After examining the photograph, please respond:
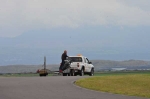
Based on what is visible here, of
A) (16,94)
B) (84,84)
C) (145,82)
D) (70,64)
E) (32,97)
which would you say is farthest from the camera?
(70,64)

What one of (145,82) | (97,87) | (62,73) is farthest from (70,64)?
(97,87)

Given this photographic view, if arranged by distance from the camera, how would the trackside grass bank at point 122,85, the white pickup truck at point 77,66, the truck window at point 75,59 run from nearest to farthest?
the trackside grass bank at point 122,85 < the white pickup truck at point 77,66 < the truck window at point 75,59

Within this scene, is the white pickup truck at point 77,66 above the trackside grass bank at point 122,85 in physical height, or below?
above

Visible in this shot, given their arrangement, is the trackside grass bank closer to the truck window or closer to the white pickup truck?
the white pickup truck

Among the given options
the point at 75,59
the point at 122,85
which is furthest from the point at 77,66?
the point at 122,85

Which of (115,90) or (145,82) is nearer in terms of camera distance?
(115,90)

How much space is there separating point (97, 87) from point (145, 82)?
456 cm

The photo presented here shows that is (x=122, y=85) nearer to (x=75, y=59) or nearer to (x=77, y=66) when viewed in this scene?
(x=77, y=66)

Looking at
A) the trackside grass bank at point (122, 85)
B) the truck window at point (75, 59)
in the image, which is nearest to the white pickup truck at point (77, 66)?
the truck window at point (75, 59)

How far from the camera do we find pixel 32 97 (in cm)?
2095

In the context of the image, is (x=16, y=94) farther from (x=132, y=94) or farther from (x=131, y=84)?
(x=131, y=84)

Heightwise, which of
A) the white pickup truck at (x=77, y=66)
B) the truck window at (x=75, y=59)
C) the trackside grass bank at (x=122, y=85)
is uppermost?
the truck window at (x=75, y=59)

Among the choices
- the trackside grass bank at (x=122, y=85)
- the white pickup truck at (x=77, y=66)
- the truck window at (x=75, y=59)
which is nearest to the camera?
the trackside grass bank at (x=122, y=85)

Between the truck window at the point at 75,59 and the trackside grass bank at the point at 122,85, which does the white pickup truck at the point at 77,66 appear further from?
the trackside grass bank at the point at 122,85
